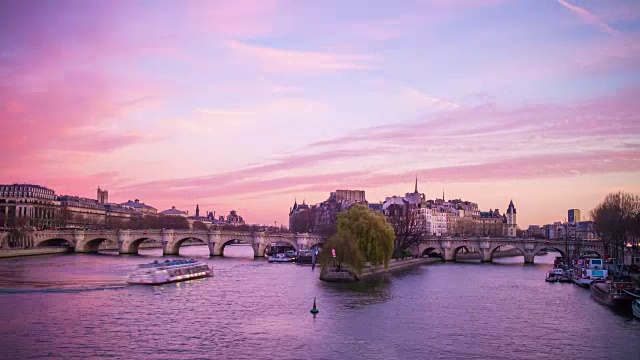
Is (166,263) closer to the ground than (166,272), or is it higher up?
higher up

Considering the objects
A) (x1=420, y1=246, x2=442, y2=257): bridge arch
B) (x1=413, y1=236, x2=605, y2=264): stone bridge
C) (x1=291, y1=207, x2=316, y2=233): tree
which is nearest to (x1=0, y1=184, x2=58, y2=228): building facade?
(x1=291, y1=207, x2=316, y2=233): tree

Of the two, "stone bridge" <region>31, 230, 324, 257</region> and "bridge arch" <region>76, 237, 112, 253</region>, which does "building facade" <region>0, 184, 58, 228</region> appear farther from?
"stone bridge" <region>31, 230, 324, 257</region>

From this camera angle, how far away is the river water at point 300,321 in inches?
1191

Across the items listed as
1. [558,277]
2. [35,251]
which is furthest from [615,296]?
[35,251]

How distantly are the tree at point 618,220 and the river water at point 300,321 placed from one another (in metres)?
22.0

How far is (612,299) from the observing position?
4469cm

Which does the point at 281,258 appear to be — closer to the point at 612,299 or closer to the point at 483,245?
the point at 483,245

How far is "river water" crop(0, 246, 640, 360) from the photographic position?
99.2ft

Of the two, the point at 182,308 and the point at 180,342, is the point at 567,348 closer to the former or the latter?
the point at 180,342

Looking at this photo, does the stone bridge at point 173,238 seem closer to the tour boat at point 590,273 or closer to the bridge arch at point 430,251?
the bridge arch at point 430,251

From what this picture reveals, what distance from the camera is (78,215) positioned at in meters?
178

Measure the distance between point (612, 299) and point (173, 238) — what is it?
72.2 metres

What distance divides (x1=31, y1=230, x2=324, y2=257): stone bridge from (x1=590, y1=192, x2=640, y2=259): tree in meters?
39.9

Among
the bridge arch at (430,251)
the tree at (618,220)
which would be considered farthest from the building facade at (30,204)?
the tree at (618,220)
